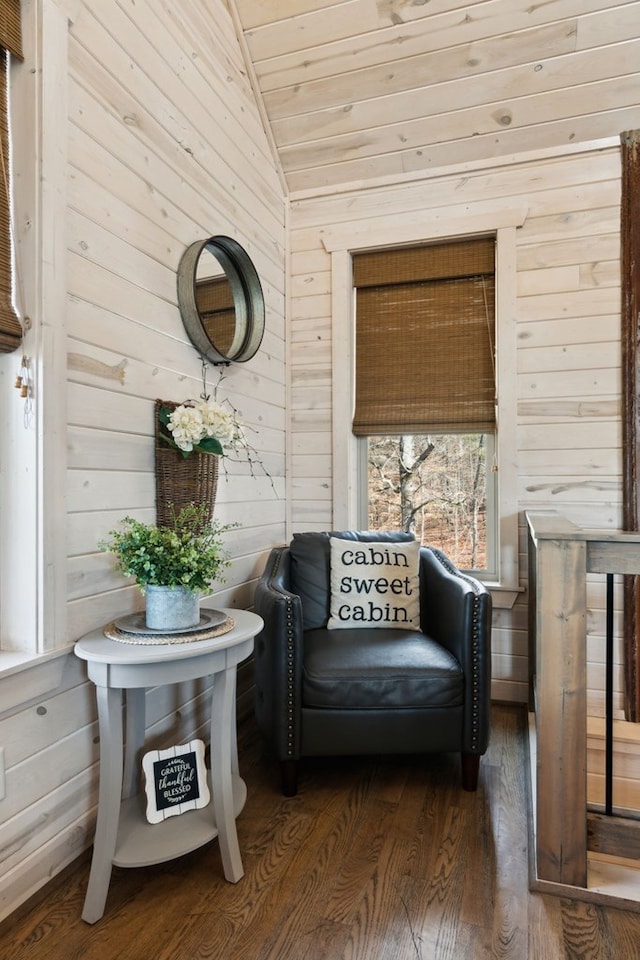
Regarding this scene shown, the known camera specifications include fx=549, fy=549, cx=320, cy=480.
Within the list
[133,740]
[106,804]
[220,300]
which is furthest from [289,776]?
[220,300]

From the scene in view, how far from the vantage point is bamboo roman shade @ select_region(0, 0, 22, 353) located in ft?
4.44

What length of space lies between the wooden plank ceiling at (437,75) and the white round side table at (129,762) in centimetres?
247

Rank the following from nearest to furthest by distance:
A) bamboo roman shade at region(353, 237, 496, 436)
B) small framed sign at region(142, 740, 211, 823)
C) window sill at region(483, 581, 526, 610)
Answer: small framed sign at region(142, 740, 211, 823) < window sill at region(483, 581, 526, 610) < bamboo roman shade at region(353, 237, 496, 436)

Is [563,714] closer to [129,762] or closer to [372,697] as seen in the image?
[372,697]

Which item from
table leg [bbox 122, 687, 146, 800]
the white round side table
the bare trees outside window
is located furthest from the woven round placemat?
the bare trees outside window

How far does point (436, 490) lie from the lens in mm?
2969

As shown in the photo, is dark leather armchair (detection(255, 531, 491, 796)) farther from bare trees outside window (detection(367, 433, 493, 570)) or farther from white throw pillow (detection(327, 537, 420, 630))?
bare trees outside window (detection(367, 433, 493, 570))

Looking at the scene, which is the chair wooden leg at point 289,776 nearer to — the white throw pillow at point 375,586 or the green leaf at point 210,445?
the white throw pillow at point 375,586

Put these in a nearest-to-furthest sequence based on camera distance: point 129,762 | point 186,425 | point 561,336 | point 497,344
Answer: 1. point 129,762
2. point 186,425
3. point 561,336
4. point 497,344

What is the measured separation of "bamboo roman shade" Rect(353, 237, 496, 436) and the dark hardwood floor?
175 centimetres

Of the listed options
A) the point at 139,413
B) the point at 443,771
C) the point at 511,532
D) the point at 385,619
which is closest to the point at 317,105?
the point at 139,413

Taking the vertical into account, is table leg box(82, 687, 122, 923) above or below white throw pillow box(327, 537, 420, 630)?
below

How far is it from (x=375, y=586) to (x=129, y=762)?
1.15m

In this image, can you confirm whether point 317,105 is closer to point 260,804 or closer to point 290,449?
point 290,449
